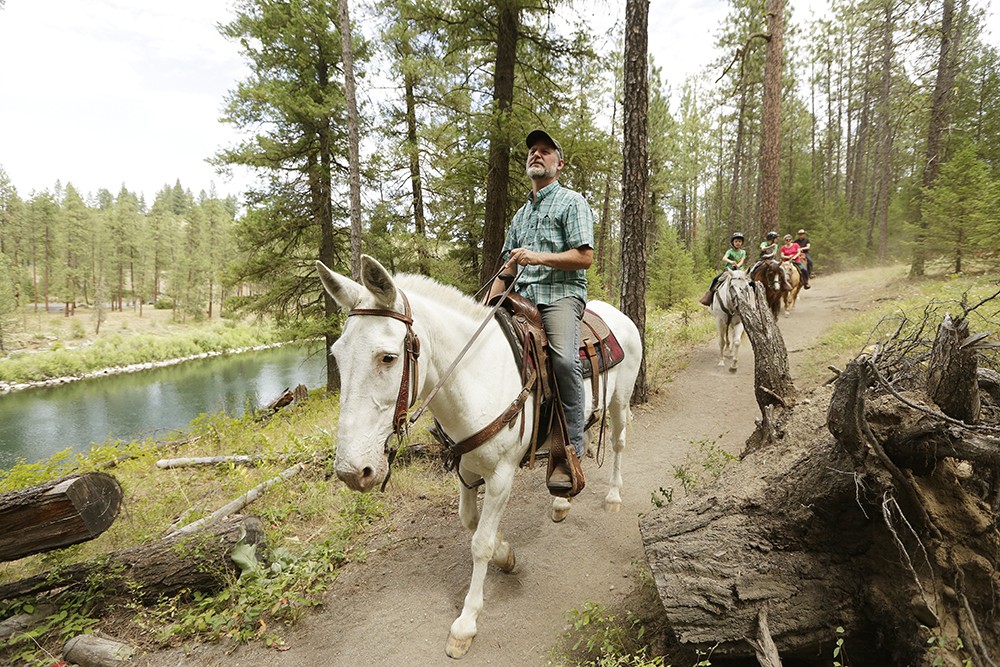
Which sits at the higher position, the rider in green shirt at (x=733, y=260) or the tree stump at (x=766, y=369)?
the rider in green shirt at (x=733, y=260)

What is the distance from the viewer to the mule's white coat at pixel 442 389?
Answer: 74.8 inches

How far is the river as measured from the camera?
44.3 feet

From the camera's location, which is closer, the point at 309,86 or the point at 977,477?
the point at 977,477

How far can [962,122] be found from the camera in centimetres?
1527

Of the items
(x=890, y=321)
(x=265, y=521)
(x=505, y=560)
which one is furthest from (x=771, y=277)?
(x=265, y=521)

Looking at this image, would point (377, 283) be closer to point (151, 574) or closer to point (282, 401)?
point (151, 574)

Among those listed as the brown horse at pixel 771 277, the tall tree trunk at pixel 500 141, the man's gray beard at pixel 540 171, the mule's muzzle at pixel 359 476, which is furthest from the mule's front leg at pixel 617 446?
the brown horse at pixel 771 277

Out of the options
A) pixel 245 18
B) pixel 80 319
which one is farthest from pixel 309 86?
pixel 80 319

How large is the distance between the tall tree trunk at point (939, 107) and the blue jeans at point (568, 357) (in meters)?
15.4

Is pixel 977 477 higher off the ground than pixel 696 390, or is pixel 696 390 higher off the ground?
pixel 977 477

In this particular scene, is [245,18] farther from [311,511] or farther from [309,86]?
[311,511]

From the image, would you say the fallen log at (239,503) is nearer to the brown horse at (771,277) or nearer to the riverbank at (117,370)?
the brown horse at (771,277)

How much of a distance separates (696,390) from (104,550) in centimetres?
864

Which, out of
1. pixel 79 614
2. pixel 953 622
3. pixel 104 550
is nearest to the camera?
pixel 953 622
